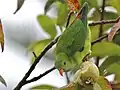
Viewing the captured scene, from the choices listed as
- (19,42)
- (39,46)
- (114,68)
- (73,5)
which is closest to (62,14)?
(39,46)

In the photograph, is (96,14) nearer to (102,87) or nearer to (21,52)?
(102,87)

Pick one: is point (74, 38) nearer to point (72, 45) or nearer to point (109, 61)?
point (72, 45)

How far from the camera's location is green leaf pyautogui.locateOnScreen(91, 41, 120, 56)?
0.60m

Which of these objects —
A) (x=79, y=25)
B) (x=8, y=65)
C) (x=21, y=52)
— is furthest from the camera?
(x=21, y=52)

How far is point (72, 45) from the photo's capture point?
378 millimetres

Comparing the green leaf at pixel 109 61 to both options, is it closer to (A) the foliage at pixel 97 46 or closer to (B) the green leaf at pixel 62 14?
(A) the foliage at pixel 97 46

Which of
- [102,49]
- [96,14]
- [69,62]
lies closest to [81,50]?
[69,62]

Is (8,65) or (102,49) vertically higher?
(8,65)

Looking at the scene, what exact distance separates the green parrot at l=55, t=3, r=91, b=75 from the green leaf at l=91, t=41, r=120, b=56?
0.22 metres

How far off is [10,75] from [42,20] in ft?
2.60

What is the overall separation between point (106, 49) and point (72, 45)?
0.26 m

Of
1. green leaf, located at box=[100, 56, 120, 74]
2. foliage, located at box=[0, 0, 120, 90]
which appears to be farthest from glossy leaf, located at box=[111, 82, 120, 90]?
green leaf, located at box=[100, 56, 120, 74]

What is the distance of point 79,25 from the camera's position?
0.38 m

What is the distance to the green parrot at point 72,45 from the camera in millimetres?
377
